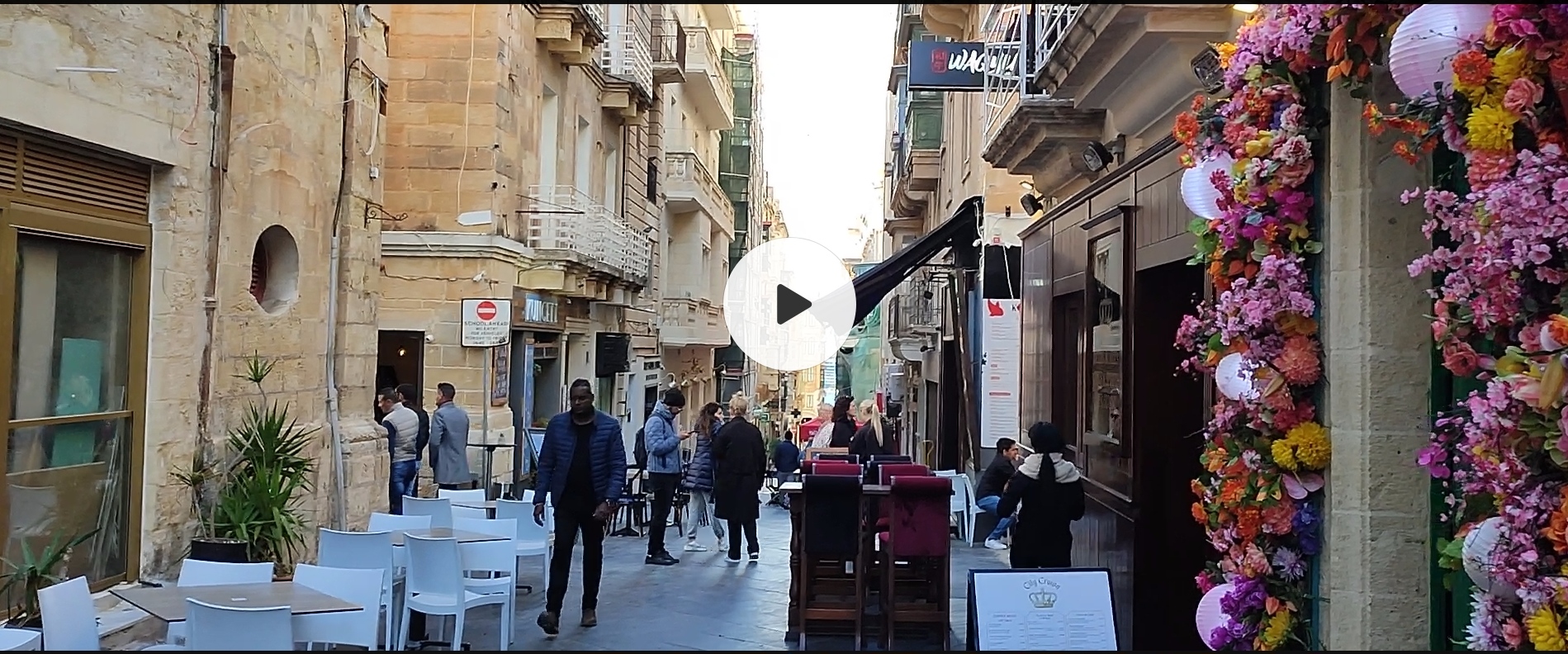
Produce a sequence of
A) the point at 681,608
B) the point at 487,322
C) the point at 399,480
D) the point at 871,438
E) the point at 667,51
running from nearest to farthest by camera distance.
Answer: the point at 681,608 → the point at 399,480 → the point at 871,438 → the point at 487,322 → the point at 667,51

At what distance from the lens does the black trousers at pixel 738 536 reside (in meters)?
11.4

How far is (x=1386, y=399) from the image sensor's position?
14.4ft

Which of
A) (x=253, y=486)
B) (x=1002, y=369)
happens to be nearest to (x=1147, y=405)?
(x=1002, y=369)

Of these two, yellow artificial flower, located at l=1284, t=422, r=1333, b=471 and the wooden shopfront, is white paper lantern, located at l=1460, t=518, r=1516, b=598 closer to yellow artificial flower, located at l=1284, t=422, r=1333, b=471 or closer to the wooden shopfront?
yellow artificial flower, located at l=1284, t=422, r=1333, b=471

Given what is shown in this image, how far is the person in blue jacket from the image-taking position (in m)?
7.86

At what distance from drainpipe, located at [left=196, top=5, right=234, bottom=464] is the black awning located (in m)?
5.47

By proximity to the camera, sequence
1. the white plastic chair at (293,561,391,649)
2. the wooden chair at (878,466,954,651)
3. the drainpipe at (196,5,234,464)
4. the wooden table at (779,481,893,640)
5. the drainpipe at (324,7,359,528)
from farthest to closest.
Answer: the drainpipe at (324,7,359,528) < the drainpipe at (196,5,234,464) < the wooden table at (779,481,893,640) < the wooden chair at (878,466,954,651) < the white plastic chair at (293,561,391,649)

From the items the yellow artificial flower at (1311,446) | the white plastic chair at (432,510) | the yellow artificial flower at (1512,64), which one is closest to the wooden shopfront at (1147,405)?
the yellow artificial flower at (1311,446)

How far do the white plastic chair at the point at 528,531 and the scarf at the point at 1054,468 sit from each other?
3370 millimetres

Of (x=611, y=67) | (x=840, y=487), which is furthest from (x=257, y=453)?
(x=611, y=67)

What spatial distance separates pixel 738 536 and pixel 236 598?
262 inches

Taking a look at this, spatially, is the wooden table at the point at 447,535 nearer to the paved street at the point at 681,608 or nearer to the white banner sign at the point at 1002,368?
the paved street at the point at 681,608

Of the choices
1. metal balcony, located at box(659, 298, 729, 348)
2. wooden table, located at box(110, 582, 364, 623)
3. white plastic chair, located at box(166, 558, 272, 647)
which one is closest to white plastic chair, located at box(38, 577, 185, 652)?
wooden table, located at box(110, 582, 364, 623)
